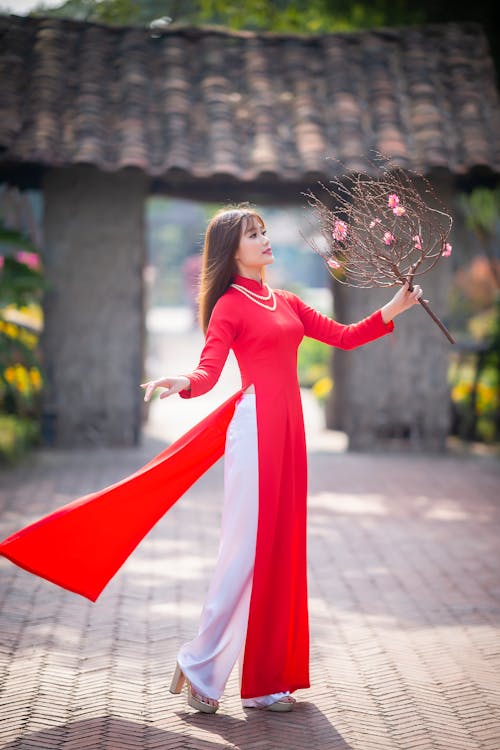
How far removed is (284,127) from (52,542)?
704 cm

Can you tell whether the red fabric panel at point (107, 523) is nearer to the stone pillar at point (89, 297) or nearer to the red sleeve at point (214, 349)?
the red sleeve at point (214, 349)

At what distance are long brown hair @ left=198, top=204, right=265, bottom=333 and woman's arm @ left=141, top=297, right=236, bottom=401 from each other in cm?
13

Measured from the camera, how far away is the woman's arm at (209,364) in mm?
3631

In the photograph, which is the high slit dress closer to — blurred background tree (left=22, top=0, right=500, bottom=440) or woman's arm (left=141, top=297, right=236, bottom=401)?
woman's arm (left=141, top=297, right=236, bottom=401)

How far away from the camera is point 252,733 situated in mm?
3781

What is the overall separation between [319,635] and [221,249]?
2127mm

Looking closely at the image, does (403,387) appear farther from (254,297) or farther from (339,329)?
(254,297)

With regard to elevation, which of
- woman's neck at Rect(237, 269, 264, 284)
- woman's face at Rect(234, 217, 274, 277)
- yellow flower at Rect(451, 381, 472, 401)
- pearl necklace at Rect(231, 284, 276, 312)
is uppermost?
woman's face at Rect(234, 217, 274, 277)

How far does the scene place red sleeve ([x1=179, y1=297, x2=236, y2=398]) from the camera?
3.72 m

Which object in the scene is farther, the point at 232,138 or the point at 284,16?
the point at 284,16

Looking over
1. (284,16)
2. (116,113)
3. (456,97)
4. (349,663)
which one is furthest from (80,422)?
(284,16)

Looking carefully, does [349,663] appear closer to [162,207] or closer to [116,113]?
[116,113]

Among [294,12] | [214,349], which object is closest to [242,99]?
[294,12]

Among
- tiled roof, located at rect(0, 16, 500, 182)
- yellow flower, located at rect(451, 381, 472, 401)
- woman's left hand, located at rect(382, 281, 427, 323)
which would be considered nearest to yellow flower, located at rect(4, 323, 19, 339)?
tiled roof, located at rect(0, 16, 500, 182)
